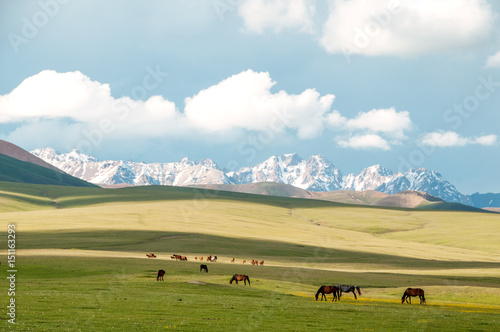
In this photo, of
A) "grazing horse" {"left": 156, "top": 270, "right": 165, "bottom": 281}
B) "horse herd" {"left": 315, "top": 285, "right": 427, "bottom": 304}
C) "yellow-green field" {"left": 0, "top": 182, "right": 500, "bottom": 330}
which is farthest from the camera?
"grazing horse" {"left": 156, "top": 270, "right": 165, "bottom": 281}

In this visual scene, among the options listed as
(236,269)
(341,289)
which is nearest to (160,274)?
(236,269)

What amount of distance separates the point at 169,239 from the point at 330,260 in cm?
3352

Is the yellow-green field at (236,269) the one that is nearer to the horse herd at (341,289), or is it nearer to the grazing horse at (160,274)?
the horse herd at (341,289)

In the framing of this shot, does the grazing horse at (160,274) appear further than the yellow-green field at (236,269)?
Yes

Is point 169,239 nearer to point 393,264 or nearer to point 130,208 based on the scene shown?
point 393,264

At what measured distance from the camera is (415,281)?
61250 mm

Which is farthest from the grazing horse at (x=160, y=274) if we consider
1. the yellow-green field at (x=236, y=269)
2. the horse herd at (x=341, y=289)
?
the horse herd at (x=341, y=289)

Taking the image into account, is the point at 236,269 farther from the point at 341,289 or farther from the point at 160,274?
the point at 341,289

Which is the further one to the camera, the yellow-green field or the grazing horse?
the grazing horse

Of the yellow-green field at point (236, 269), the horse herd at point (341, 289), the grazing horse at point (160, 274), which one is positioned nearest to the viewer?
the yellow-green field at point (236, 269)

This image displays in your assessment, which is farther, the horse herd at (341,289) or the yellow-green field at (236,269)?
the horse herd at (341,289)

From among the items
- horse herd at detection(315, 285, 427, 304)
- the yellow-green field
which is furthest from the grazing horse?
horse herd at detection(315, 285, 427, 304)

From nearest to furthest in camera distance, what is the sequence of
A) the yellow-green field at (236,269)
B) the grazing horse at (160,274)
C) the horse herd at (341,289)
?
the yellow-green field at (236,269)
the horse herd at (341,289)
the grazing horse at (160,274)

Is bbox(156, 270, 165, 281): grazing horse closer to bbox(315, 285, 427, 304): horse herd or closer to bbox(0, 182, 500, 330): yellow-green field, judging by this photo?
bbox(0, 182, 500, 330): yellow-green field
